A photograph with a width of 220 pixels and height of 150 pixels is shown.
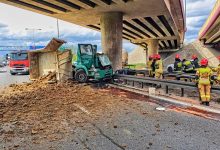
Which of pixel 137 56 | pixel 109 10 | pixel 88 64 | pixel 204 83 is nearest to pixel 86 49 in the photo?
pixel 88 64

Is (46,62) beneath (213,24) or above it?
beneath

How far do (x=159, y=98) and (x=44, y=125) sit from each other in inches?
192

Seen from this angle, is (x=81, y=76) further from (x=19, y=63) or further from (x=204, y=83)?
(x=19, y=63)

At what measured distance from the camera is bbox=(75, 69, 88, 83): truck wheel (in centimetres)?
1501

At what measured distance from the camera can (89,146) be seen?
512 centimetres

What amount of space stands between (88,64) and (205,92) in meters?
7.39

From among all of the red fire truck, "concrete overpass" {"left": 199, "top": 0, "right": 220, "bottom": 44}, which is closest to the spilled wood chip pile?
"concrete overpass" {"left": 199, "top": 0, "right": 220, "bottom": 44}

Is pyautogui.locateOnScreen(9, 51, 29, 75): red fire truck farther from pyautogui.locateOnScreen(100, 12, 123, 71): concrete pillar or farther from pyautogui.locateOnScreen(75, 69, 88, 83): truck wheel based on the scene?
pyautogui.locateOnScreen(75, 69, 88, 83): truck wheel

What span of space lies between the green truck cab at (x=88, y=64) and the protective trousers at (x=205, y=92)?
643 centimetres

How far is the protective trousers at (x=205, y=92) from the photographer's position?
9156 mm

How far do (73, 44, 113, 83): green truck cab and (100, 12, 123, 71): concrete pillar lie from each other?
3.25m

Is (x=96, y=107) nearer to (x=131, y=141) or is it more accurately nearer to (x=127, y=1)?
(x=131, y=141)

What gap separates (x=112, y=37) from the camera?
18516 mm

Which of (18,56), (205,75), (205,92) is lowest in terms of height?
(205,92)
